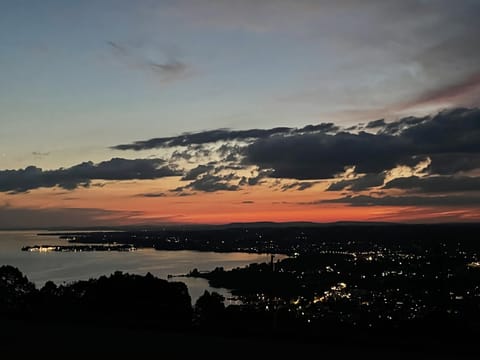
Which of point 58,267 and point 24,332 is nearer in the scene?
point 24,332

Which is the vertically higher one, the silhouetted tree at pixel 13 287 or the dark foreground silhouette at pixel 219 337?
the dark foreground silhouette at pixel 219 337

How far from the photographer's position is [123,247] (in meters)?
105

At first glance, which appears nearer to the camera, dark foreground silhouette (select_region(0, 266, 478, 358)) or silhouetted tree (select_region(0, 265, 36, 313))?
dark foreground silhouette (select_region(0, 266, 478, 358))

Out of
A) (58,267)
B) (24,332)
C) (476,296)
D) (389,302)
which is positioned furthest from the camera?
(58,267)

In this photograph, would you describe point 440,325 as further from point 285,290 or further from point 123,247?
point 123,247

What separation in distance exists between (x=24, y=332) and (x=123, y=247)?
101 m

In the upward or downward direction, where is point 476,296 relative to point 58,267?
upward

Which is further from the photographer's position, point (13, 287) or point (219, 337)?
point (13, 287)

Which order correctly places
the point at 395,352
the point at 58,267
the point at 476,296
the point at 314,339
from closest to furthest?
the point at 395,352, the point at 314,339, the point at 476,296, the point at 58,267

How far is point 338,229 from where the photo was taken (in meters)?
86.9

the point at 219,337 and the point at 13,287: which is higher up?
the point at 219,337

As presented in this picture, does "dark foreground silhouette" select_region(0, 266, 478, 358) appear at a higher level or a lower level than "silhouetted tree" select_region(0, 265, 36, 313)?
higher

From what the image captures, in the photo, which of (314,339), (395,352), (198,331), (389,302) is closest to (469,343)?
(395,352)

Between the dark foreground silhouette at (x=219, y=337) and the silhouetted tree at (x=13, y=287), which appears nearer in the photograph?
the dark foreground silhouette at (x=219, y=337)
